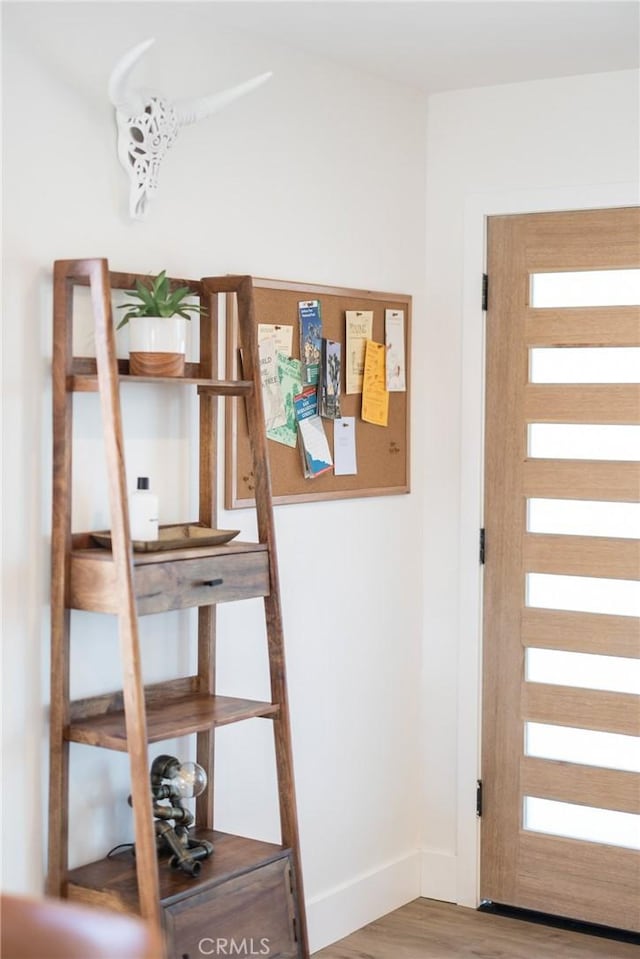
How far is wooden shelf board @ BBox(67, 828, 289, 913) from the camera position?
8.47 ft

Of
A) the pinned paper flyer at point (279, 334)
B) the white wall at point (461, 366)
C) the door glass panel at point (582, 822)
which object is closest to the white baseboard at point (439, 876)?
the white wall at point (461, 366)

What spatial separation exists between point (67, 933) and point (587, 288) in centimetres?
260

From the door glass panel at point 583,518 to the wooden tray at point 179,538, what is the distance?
1169 millimetres

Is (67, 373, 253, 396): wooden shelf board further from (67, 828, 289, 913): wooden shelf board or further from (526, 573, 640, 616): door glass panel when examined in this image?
(526, 573, 640, 616): door glass panel

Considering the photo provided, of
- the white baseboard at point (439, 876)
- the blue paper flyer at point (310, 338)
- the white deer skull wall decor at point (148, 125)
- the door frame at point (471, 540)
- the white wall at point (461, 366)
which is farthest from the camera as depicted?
the white baseboard at point (439, 876)

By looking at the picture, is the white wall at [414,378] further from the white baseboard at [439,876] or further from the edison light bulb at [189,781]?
the edison light bulb at [189,781]

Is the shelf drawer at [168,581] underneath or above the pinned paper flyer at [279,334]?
underneath

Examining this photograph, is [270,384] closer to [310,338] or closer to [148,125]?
[310,338]

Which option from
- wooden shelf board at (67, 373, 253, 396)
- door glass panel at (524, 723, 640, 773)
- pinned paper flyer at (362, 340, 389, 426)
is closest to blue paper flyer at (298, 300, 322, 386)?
pinned paper flyer at (362, 340, 389, 426)

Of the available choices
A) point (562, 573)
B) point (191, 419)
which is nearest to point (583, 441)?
point (562, 573)

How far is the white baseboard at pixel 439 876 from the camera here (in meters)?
3.87

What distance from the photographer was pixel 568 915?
3.68 metres

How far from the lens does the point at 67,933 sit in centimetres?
153

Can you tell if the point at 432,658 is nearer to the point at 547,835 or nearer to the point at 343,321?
the point at 547,835
